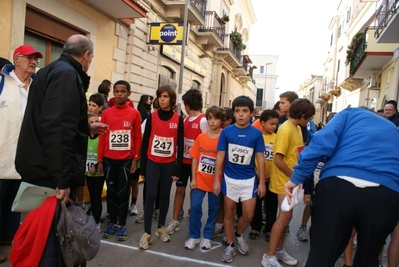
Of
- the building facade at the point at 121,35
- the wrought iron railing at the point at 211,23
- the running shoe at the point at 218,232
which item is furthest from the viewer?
the wrought iron railing at the point at 211,23

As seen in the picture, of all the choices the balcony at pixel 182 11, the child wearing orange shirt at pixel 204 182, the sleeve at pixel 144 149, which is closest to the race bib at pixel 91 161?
the sleeve at pixel 144 149

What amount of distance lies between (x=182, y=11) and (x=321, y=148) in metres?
12.6

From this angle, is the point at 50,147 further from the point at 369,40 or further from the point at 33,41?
the point at 369,40

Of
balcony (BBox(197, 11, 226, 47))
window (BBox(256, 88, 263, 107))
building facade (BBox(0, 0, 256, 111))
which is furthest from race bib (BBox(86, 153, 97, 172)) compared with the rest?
window (BBox(256, 88, 263, 107))

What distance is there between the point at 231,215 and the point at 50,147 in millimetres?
2257

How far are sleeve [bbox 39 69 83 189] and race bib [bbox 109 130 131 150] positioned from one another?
1.76 meters

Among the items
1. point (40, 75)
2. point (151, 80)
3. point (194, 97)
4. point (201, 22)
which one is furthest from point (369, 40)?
point (40, 75)

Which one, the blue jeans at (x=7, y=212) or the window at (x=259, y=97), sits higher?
the window at (x=259, y=97)

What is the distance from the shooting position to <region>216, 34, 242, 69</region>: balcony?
67.5 ft

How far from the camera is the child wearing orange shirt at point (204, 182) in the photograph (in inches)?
145

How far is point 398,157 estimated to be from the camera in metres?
2.04

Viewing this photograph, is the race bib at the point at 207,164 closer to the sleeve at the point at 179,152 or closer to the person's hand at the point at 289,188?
the sleeve at the point at 179,152

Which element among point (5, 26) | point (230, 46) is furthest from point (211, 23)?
point (5, 26)

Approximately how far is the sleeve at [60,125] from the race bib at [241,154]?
1.91m
